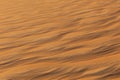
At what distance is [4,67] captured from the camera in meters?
2.37

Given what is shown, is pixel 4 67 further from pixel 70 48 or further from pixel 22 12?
pixel 22 12

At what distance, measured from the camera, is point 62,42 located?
2773 millimetres

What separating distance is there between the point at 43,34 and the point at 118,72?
1.22 metres

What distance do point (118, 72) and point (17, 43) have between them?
1.25 meters

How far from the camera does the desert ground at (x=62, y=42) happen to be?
2.22 meters

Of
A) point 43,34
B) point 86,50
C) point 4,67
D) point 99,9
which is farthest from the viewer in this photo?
point 99,9

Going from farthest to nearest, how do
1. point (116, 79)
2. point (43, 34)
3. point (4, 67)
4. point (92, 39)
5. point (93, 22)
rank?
point (93, 22) → point (43, 34) → point (92, 39) → point (4, 67) → point (116, 79)

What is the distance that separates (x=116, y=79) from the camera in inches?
81.5

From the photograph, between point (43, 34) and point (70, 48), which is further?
point (43, 34)

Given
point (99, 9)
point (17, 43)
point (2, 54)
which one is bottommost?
point (2, 54)

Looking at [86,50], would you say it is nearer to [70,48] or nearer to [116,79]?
[70,48]

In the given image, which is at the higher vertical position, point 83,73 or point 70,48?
point 70,48

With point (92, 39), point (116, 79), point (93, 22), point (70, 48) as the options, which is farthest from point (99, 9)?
point (116, 79)

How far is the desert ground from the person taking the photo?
222 cm
